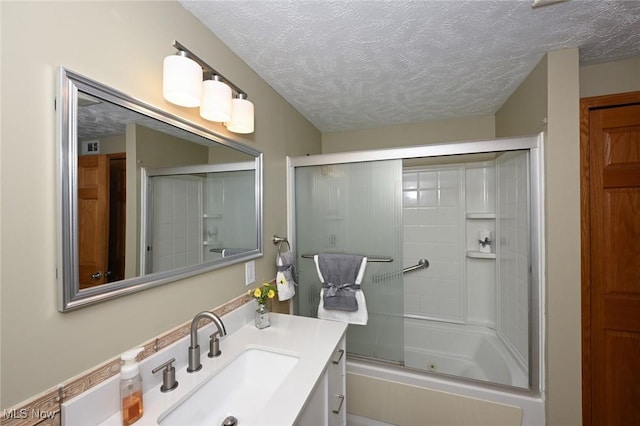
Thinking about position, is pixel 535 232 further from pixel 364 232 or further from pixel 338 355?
pixel 338 355

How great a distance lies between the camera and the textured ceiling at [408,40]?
3.37 feet

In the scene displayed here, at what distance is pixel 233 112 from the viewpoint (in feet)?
3.78

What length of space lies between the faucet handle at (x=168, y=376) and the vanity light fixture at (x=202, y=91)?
36.6 inches

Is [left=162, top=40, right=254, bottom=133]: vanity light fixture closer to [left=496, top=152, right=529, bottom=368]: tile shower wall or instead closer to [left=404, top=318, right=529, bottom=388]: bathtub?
[left=496, top=152, right=529, bottom=368]: tile shower wall

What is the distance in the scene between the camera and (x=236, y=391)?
3.31 feet

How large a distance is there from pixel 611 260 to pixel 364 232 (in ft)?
4.26

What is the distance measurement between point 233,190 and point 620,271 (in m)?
2.09

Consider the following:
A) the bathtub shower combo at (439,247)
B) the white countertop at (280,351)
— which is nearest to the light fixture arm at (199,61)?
the bathtub shower combo at (439,247)

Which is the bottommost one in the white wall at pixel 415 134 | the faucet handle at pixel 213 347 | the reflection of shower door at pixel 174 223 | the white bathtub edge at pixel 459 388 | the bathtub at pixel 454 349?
the bathtub at pixel 454 349

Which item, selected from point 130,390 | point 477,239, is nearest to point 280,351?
point 130,390

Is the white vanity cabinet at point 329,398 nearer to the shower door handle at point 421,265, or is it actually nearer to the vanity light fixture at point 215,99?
the vanity light fixture at point 215,99

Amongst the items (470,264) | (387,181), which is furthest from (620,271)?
(387,181)

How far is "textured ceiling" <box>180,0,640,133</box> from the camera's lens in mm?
1028

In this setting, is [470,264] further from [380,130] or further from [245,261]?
[245,261]
